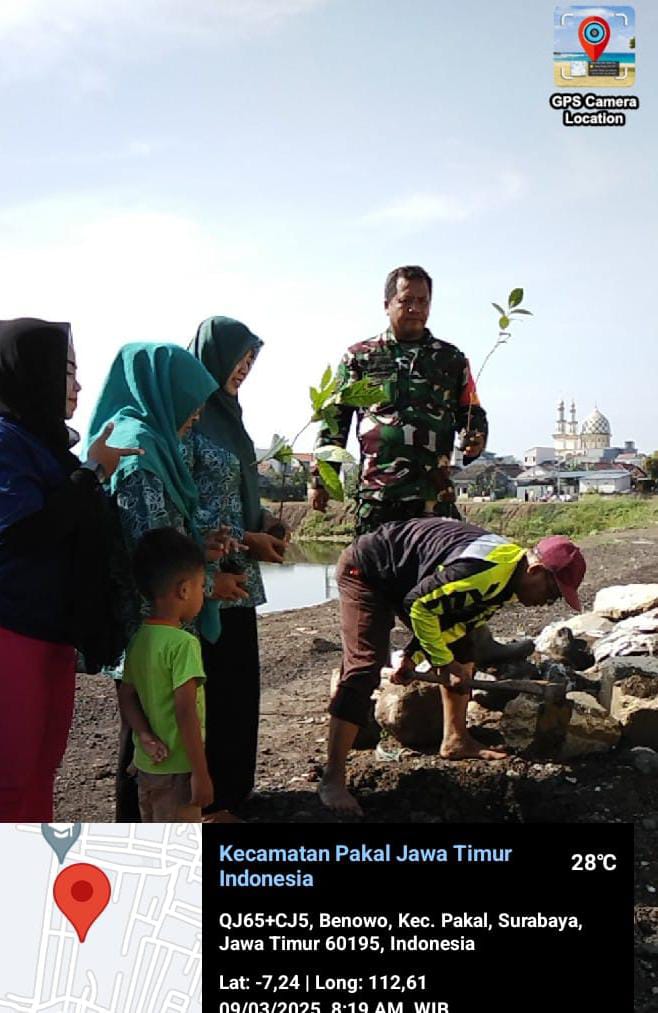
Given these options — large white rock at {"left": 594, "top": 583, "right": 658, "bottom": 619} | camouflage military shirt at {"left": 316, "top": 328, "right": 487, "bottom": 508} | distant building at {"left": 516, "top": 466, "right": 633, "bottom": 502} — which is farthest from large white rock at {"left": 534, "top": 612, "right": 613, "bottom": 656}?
distant building at {"left": 516, "top": 466, "right": 633, "bottom": 502}

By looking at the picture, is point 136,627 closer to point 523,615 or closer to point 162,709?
point 162,709

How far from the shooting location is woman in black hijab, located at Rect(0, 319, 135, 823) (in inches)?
92.0

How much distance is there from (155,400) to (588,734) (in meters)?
2.34

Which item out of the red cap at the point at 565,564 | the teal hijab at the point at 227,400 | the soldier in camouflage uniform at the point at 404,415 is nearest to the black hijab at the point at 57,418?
the teal hijab at the point at 227,400

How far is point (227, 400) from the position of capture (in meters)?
3.16

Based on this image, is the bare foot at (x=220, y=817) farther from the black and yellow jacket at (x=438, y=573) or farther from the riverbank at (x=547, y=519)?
the riverbank at (x=547, y=519)

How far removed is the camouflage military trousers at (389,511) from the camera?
382 centimetres

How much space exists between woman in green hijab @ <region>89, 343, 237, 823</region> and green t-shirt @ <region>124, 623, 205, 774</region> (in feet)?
0.44

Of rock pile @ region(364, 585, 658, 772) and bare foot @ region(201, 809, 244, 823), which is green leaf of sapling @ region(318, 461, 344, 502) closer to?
bare foot @ region(201, 809, 244, 823)

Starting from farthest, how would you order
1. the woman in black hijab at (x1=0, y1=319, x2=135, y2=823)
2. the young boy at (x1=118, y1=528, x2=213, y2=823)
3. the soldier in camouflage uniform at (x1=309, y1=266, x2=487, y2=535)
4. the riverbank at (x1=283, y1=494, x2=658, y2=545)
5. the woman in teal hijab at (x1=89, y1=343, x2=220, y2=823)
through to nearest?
the riverbank at (x1=283, y1=494, x2=658, y2=545), the soldier in camouflage uniform at (x1=309, y1=266, x2=487, y2=535), the woman in teal hijab at (x1=89, y1=343, x2=220, y2=823), the young boy at (x1=118, y1=528, x2=213, y2=823), the woman in black hijab at (x1=0, y1=319, x2=135, y2=823)

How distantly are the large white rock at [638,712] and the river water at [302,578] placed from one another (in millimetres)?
4590

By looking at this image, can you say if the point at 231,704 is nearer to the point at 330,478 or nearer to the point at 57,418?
the point at 330,478

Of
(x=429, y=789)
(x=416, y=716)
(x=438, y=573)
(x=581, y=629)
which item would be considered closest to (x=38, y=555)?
(x=438, y=573)

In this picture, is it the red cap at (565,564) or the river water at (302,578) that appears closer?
the red cap at (565,564)
